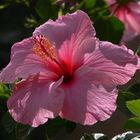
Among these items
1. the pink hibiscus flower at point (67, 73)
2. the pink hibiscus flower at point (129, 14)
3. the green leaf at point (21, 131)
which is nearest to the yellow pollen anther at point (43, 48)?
the pink hibiscus flower at point (67, 73)

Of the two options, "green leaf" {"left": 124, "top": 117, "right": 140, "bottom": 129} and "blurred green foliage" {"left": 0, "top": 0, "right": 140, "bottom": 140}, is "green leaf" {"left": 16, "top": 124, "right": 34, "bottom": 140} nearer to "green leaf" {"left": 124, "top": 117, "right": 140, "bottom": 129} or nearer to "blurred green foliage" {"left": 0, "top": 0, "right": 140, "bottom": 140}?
"blurred green foliage" {"left": 0, "top": 0, "right": 140, "bottom": 140}

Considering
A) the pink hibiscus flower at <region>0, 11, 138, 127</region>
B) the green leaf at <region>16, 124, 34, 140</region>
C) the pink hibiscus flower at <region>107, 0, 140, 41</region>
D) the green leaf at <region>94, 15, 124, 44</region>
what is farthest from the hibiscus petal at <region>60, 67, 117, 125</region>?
the pink hibiscus flower at <region>107, 0, 140, 41</region>

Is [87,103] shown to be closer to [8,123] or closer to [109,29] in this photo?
[8,123]

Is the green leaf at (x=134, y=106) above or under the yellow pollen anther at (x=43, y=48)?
under

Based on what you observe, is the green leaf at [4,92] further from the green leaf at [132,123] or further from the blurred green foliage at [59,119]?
the green leaf at [132,123]

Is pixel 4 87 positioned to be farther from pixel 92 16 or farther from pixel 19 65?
pixel 92 16

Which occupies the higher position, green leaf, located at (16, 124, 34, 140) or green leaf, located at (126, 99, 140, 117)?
green leaf, located at (16, 124, 34, 140)
